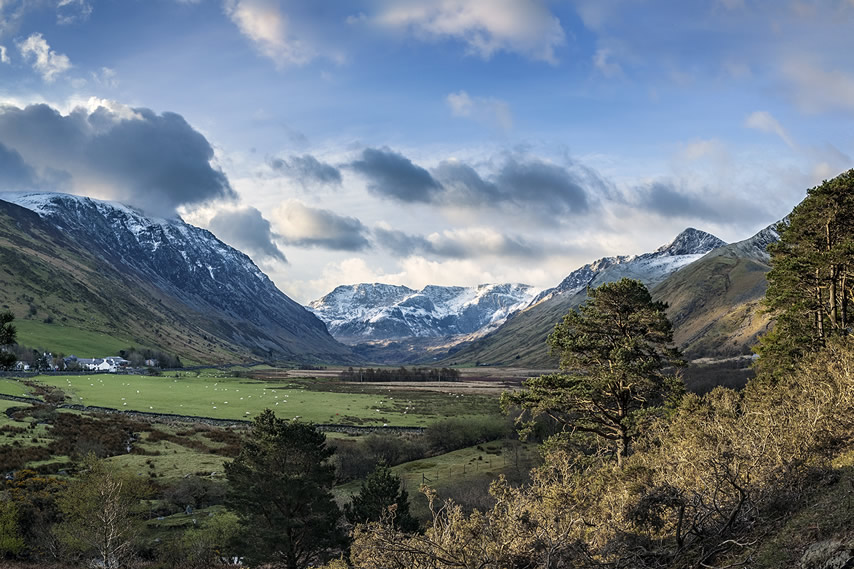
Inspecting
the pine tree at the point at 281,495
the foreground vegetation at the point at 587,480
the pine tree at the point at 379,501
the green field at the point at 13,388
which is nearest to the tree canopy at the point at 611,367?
the foreground vegetation at the point at 587,480

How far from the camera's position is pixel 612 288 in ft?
98.5

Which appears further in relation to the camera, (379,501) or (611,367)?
(379,501)

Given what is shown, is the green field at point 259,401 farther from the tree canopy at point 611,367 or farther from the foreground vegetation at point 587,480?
the tree canopy at point 611,367

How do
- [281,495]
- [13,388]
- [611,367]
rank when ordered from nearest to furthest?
[611,367] → [281,495] → [13,388]

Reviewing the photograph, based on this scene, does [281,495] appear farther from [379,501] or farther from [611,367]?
[611,367]

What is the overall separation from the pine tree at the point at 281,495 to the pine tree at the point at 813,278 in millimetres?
36576

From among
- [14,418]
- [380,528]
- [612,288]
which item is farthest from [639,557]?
[14,418]

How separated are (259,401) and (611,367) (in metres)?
144

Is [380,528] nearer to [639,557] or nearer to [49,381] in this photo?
[639,557]

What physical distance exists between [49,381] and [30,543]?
148462 millimetres

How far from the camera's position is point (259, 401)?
509 ft

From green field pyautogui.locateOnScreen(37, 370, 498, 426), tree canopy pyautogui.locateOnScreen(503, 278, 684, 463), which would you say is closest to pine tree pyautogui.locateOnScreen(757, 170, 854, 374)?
tree canopy pyautogui.locateOnScreen(503, 278, 684, 463)

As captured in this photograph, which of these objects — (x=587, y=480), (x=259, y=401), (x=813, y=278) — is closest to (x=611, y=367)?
(x=587, y=480)

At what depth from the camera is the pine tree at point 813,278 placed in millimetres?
35688
